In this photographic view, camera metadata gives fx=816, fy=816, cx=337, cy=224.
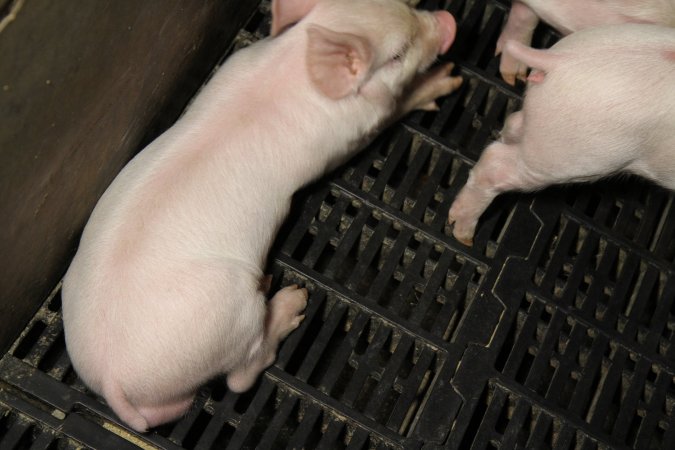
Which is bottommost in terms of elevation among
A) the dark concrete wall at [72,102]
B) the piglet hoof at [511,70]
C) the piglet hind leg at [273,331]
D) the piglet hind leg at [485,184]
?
the piglet hind leg at [273,331]

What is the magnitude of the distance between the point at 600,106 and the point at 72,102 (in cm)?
124

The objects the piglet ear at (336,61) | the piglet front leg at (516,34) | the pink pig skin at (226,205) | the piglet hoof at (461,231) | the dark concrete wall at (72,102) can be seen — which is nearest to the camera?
the dark concrete wall at (72,102)

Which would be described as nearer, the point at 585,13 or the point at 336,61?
the point at 336,61

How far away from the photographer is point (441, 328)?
2318 mm

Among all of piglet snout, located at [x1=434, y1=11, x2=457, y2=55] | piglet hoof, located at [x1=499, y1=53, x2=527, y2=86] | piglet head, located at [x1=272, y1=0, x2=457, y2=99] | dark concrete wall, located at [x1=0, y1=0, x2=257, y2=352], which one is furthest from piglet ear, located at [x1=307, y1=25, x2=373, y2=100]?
piglet hoof, located at [x1=499, y1=53, x2=527, y2=86]

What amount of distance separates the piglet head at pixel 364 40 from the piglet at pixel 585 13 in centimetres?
31

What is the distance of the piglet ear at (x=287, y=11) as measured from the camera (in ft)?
7.02

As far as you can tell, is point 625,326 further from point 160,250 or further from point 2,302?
point 2,302

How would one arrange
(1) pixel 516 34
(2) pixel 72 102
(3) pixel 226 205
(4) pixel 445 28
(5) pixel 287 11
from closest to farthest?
(2) pixel 72 102, (3) pixel 226 205, (5) pixel 287 11, (4) pixel 445 28, (1) pixel 516 34

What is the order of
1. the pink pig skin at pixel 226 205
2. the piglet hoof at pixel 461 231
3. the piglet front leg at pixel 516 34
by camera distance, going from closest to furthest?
the pink pig skin at pixel 226 205 → the piglet hoof at pixel 461 231 → the piglet front leg at pixel 516 34

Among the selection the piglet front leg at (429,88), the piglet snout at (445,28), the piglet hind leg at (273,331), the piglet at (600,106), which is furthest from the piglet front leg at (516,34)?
the piglet hind leg at (273,331)

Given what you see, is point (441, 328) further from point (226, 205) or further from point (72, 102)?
point (72, 102)

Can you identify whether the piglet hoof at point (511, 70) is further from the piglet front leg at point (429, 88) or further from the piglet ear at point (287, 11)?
the piglet ear at point (287, 11)

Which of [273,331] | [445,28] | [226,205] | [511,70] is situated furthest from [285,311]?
[511,70]
